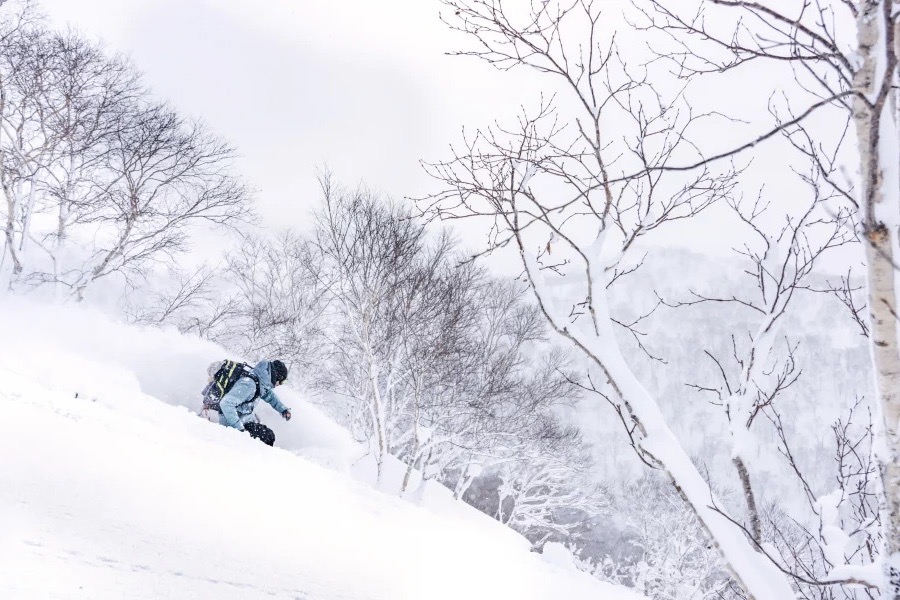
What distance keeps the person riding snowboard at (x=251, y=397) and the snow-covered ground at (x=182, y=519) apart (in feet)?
1.83

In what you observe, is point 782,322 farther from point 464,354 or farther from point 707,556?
point 707,556

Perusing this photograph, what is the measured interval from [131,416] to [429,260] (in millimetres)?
6798

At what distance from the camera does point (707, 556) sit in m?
18.9

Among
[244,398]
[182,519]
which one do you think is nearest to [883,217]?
[182,519]

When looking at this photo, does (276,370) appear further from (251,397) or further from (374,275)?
(374,275)

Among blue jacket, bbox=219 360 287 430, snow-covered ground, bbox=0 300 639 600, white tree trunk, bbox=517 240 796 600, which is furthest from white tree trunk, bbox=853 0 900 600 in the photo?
blue jacket, bbox=219 360 287 430

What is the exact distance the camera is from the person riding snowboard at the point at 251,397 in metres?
6.20

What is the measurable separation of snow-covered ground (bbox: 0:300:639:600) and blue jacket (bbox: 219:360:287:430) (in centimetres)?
53

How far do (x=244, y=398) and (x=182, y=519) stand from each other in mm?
3083

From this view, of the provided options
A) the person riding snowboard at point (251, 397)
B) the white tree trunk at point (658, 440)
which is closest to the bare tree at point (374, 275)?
the person riding snowboard at point (251, 397)

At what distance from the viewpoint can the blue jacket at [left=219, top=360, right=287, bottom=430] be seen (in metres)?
6.18

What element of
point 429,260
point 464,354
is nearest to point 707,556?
point 464,354

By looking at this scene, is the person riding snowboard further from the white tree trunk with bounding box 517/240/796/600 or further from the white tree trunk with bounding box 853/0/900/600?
the white tree trunk with bounding box 853/0/900/600

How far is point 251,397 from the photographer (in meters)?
6.38
